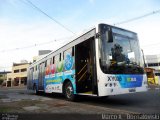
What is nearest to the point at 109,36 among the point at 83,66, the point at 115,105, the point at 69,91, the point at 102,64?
the point at 102,64

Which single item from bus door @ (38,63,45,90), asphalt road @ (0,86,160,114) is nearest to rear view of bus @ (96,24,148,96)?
asphalt road @ (0,86,160,114)

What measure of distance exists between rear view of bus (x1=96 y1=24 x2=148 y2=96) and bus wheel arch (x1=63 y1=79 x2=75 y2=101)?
8.37 ft

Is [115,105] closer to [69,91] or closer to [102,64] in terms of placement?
[102,64]

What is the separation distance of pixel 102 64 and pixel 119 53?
102 centimetres

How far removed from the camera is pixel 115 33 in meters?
8.64

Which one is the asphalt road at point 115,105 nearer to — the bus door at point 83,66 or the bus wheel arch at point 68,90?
the bus wheel arch at point 68,90

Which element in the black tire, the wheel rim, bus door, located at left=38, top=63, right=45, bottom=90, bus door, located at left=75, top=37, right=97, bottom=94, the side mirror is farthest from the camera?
bus door, located at left=38, top=63, right=45, bottom=90

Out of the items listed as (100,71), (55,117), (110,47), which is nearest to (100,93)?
(100,71)

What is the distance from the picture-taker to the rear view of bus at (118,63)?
25.4ft

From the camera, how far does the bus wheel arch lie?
9.98 m

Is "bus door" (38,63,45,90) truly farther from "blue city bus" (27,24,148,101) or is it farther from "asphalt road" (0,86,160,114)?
"asphalt road" (0,86,160,114)

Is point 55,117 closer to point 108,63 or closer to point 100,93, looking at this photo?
point 100,93

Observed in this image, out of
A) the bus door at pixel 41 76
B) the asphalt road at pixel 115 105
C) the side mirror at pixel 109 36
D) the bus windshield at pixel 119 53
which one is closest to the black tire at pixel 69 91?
the asphalt road at pixel 115 105

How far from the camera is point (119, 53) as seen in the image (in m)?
8.31
